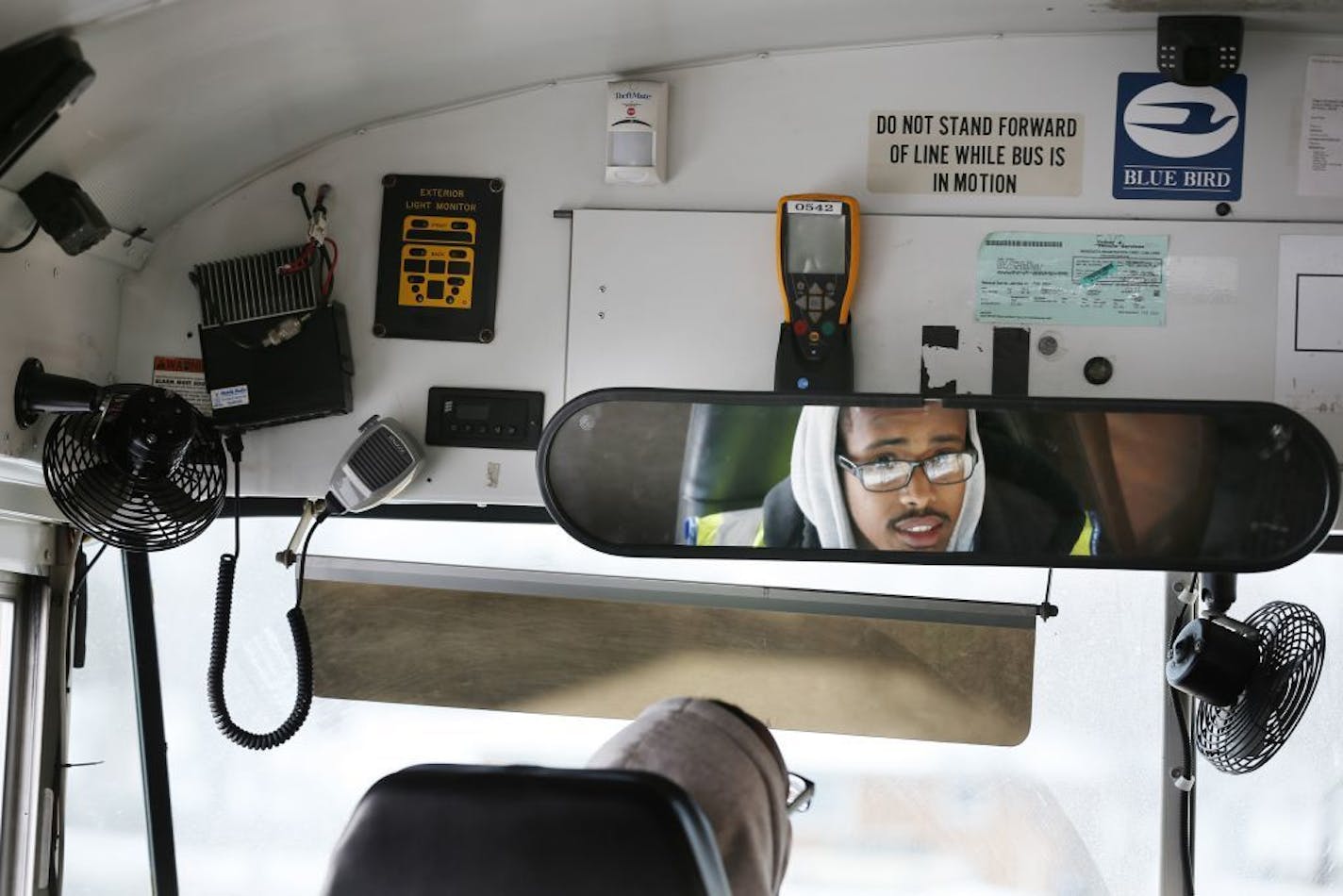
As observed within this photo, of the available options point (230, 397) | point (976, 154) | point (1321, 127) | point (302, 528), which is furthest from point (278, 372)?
point (1321, 127)

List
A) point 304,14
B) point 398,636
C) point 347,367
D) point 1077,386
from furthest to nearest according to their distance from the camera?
point 398,636 → point 347,367 → point 1077,386 → point 304,14

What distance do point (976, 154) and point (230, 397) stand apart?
1620 millimetres

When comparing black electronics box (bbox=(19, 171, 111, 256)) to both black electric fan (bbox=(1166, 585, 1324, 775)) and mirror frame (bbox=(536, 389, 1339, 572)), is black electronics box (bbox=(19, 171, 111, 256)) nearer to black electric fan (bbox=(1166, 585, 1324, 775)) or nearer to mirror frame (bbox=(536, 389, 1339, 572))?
mirror frame (bbox=(536, 389, 1339, 572))

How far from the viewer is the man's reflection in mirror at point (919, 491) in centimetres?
237

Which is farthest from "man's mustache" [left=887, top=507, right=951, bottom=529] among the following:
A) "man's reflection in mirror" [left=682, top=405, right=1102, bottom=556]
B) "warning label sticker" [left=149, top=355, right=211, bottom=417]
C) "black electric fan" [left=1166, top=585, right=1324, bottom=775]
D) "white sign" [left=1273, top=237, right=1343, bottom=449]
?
"warning label sticker" [left=149, top=355, right=211, bottom=417]

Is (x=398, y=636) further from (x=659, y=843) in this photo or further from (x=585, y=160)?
(x=659, y=843)

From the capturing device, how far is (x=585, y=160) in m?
2.78

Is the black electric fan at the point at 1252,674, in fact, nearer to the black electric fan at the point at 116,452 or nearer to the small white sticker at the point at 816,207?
the small white sticker at the point at 816,207

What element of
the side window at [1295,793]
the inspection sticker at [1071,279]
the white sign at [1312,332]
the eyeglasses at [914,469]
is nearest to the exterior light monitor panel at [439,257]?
the eyeglasses at [914,469]

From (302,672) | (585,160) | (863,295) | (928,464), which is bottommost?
(302,672)

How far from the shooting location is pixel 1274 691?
2473mm

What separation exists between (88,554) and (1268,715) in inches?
95.6

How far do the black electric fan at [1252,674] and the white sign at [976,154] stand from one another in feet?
2.97

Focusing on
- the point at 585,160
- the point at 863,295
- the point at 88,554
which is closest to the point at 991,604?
the point at 863,295
